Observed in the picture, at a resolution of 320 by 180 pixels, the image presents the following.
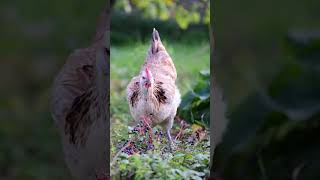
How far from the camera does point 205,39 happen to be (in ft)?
7.55

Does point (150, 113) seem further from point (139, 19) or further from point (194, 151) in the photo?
point (139, 19)

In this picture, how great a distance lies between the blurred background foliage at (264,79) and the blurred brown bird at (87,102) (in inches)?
16.4

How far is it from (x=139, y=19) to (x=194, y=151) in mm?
537

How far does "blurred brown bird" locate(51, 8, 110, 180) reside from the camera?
229 centimetres

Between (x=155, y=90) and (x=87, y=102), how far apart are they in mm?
254

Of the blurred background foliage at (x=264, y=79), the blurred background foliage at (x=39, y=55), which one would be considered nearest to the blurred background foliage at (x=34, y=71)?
the blurred background foliage at (x=39, y=55)

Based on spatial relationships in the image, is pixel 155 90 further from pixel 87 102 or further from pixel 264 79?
pixel 264 79

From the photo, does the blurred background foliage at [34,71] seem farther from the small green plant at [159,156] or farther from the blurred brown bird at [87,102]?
the small green plant at [159,156]

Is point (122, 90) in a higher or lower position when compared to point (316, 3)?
lower

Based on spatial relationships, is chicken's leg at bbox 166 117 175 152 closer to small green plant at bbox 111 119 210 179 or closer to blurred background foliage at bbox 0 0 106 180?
small green plant at bbox 111 119 210 179

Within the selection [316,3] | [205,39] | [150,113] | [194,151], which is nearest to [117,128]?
[150,113]

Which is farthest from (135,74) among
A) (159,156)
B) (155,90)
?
(159,156)

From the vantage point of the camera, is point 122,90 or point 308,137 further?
point 122,90

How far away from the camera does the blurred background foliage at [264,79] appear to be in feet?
7.38
